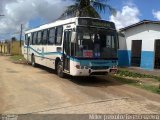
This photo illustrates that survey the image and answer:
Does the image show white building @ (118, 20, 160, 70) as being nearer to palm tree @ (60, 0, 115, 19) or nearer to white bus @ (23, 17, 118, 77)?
palm tree @ (60, 0, 115, 19)

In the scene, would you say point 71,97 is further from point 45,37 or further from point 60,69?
point 45,37

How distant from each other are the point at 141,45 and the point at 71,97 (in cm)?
1638

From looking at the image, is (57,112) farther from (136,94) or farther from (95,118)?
(136,94)

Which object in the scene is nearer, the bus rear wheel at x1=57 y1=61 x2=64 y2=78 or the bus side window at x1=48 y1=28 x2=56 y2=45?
the bus rear wheel at x1=57 y1=61 x2=64 y2=78

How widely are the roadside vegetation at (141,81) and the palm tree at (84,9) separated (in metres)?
6.40

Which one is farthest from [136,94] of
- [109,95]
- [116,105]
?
[116,105]

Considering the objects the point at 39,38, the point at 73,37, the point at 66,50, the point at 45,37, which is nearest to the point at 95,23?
the point at 73,37

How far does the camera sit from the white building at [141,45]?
25.7 m

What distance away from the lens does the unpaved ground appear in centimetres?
1045

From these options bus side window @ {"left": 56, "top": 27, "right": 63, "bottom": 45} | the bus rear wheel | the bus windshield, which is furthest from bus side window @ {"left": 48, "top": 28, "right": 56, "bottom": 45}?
the bus windshield

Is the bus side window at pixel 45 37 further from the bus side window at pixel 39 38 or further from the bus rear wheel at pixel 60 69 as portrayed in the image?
the bus rear wheel at pixel 60 69

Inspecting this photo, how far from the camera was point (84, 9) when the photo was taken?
25703mm

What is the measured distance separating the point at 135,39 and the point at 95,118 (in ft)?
62.8

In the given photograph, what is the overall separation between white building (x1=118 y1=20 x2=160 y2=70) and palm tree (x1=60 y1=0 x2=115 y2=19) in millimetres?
3061
